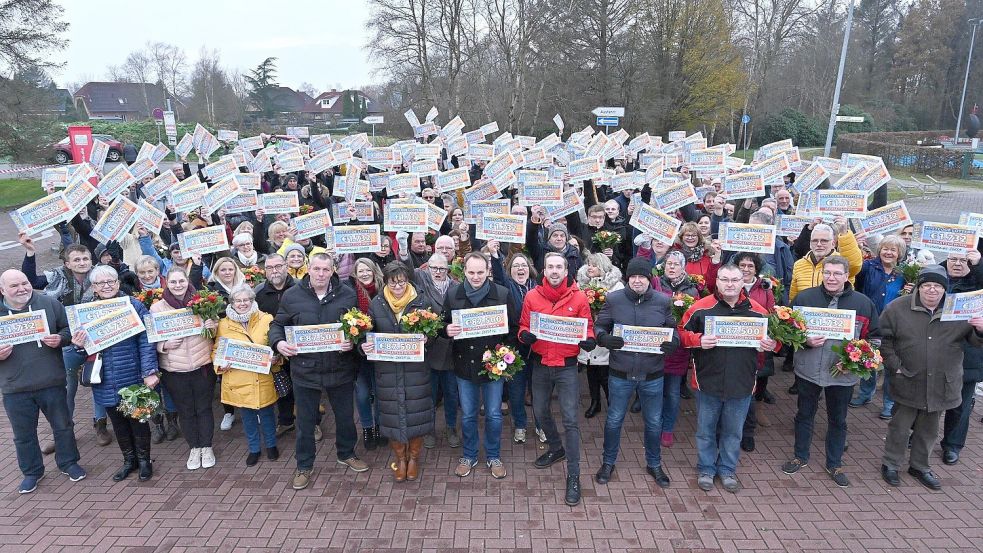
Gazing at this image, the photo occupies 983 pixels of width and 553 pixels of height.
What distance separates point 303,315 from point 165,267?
12.3ft

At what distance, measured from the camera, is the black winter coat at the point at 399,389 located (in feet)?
18.3

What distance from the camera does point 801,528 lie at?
505 centimetres

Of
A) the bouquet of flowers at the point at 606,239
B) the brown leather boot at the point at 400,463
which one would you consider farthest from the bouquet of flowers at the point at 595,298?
the brown leather boot at the point at 400,463

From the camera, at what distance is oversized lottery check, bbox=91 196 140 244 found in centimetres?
727

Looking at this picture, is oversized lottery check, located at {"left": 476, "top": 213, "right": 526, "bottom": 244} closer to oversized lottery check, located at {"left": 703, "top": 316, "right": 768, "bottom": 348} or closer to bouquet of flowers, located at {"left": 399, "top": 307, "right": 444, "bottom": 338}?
bouquet of flowers, located at {"left": 399, "top": 307, "right": 444, "bottom": 338}

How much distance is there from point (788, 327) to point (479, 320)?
111 inches

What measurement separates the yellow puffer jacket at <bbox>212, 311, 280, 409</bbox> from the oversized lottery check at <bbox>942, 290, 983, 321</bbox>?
6237 mm

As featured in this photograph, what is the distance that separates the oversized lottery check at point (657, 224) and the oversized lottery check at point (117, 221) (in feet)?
21.0

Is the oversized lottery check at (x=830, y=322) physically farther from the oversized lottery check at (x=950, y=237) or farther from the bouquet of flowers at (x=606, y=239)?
the bouquet of flowers at (x=606, y=239)

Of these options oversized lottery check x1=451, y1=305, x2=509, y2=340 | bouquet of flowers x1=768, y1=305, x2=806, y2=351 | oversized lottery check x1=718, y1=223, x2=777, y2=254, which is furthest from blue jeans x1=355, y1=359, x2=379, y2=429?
oversized lottery check x1=718, y1=223, x2=777, y2=254

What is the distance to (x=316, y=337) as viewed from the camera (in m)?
5.46

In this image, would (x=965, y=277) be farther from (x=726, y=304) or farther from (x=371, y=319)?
(x=371, y=319)

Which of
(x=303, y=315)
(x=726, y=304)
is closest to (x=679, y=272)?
(x=726, y=304)

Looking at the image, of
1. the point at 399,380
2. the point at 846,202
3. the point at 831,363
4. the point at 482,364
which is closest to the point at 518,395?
the point at 482,364
